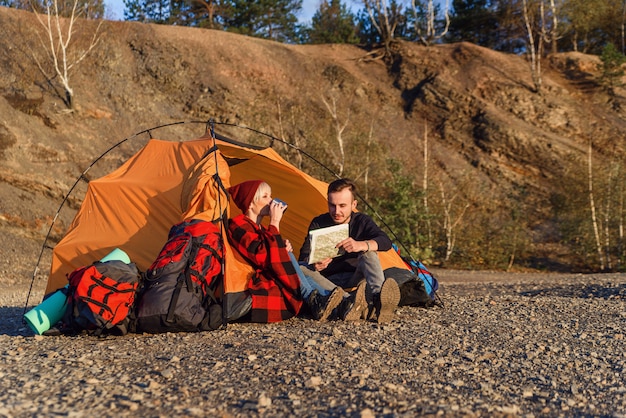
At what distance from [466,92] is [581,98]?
4.85 metres

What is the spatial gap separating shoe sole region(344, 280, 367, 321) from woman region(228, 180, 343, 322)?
166mm

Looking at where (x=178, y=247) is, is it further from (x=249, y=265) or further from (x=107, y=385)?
(x=107, y=385)

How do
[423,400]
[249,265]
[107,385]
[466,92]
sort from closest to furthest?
[423,400]
[107,385]
[249,265]
[466,92]

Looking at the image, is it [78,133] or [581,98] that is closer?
[78,133]

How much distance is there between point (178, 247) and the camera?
5.80 metres

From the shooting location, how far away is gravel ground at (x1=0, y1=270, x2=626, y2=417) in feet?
11.8

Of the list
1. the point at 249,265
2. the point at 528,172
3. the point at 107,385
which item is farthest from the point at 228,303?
the point at 528,172

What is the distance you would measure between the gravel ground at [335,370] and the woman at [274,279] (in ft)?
0.58

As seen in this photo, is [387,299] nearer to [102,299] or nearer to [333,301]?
[333,301]

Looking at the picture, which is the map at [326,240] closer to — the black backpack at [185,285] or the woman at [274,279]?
the woman at [274,279]

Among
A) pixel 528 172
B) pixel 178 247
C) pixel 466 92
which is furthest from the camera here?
pixel 466 92

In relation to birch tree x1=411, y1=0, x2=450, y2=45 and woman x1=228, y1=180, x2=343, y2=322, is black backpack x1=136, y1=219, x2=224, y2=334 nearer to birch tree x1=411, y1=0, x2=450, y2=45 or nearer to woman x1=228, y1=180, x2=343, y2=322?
woman x1=228, y1=180, x2=343, y2=322

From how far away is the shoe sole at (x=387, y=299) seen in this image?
231 inches

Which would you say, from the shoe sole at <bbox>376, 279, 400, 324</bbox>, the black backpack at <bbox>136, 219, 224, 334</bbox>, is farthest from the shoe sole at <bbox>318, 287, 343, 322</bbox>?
the black backpack at <bbox>136, 219, 224, 334</bbox>
